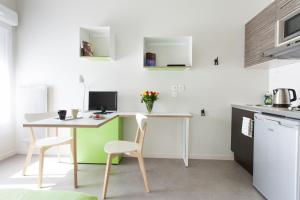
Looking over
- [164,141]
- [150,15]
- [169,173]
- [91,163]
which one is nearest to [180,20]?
[150,15]

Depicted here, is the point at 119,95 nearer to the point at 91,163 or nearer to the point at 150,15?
the point at 91,163

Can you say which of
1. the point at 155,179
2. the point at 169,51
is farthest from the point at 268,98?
the point at 155,179

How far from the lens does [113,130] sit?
110 inches

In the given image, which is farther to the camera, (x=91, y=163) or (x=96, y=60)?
(x=96, y=60)

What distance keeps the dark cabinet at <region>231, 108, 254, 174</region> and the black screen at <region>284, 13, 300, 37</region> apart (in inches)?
37.1

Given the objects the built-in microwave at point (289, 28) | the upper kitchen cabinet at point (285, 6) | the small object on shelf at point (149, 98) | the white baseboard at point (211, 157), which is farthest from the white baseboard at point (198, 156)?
the upper kitchen cabinet at point (285, 6)

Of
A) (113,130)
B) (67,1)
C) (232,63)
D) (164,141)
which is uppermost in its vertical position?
(67,1)

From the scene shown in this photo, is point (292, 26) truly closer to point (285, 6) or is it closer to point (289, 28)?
point (289, 28)

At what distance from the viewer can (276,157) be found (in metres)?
1.70

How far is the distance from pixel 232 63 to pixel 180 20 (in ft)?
3.51

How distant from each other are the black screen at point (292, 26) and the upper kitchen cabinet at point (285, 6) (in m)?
0.10

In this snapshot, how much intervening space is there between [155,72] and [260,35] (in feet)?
5.07

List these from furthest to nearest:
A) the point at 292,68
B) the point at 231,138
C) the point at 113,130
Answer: the point at 231,138 → the point at 113,130 → the point at 292,68

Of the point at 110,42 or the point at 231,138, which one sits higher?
the point at 110,42
